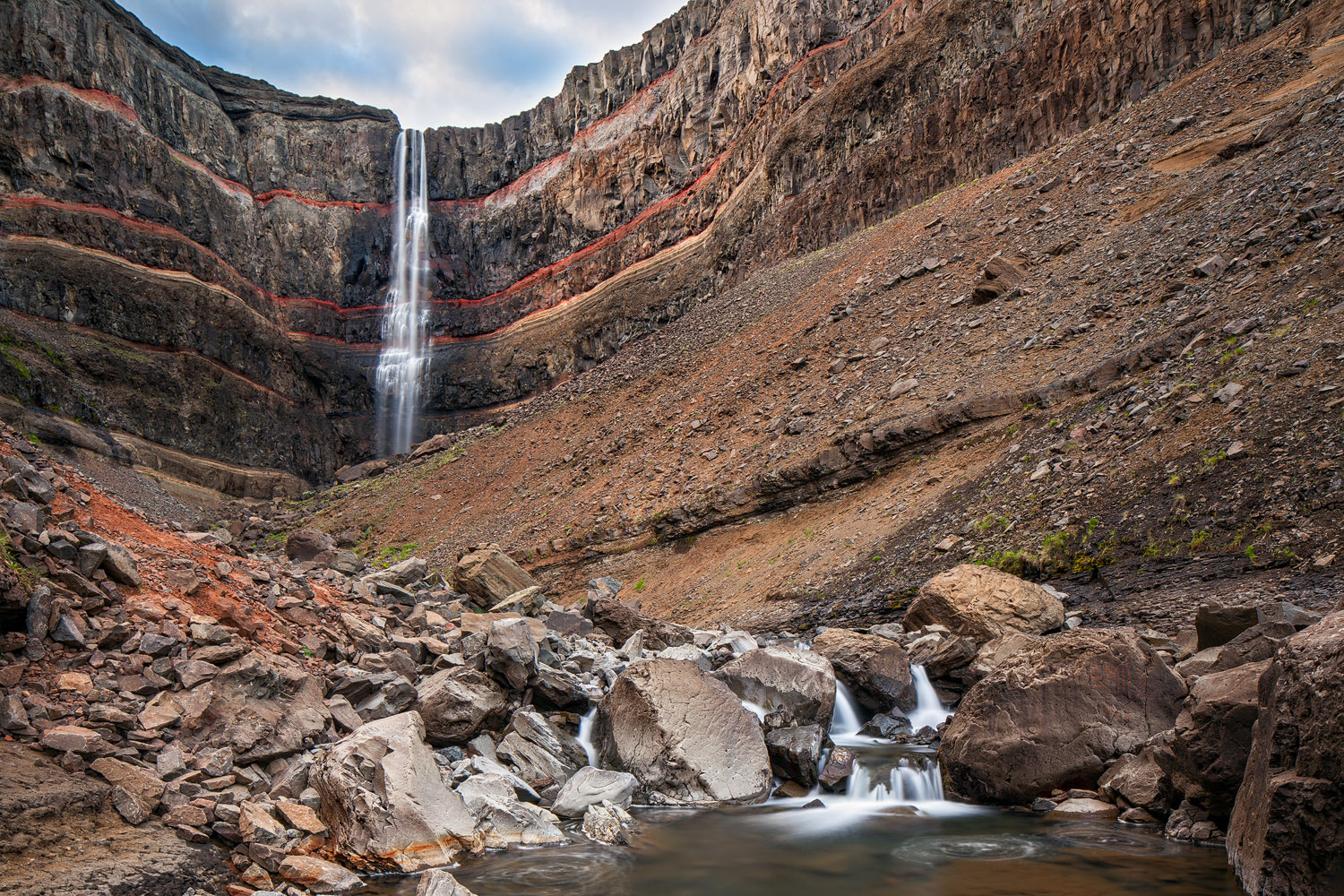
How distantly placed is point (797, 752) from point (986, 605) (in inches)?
143

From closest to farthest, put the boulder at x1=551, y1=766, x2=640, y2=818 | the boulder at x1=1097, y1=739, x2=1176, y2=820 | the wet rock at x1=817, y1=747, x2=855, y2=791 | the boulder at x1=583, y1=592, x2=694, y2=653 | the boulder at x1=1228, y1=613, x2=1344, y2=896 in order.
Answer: the boulder at x1=1228, y1=613, x2=1344, y2=896 < the boulder at x1=1097, y1=739, x2=1176, y2=820 < the boulder at x1=551, y1=766, x2=640, y2=818 < the wet rock at x1=817, y1=747, x2=855, y2=791 < the boulder at x1=583, y1=592, x2=694, y2=653

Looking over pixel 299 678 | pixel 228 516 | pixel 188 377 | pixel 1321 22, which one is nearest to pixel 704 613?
pixel 299 678

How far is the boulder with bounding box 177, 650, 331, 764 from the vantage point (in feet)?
19.2

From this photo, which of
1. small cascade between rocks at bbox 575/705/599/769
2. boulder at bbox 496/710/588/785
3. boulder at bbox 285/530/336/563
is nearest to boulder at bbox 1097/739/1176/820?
small cascade between rocks at bbox 575/705/599/769

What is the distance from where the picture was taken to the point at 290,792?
18.5 ft

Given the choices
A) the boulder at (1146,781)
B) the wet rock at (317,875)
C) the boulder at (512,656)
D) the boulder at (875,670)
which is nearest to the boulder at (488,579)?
the boulder at (512,656)

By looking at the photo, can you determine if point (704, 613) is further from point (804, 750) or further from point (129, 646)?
point (129, 646)

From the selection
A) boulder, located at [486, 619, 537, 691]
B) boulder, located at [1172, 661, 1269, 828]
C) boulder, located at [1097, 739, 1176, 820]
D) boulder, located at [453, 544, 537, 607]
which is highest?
boulder, located at [453, 544, 537, 607]

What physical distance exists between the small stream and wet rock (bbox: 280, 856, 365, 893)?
6.4 inches

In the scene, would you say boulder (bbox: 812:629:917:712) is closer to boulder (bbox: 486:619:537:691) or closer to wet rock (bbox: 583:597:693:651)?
wet rock (bbox: 583:597:693:651)

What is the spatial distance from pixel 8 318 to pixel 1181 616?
42.5 m

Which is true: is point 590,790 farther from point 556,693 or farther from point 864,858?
point 864,858

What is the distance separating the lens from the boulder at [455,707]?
7004mm

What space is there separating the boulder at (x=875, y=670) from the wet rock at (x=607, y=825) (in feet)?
12.2
